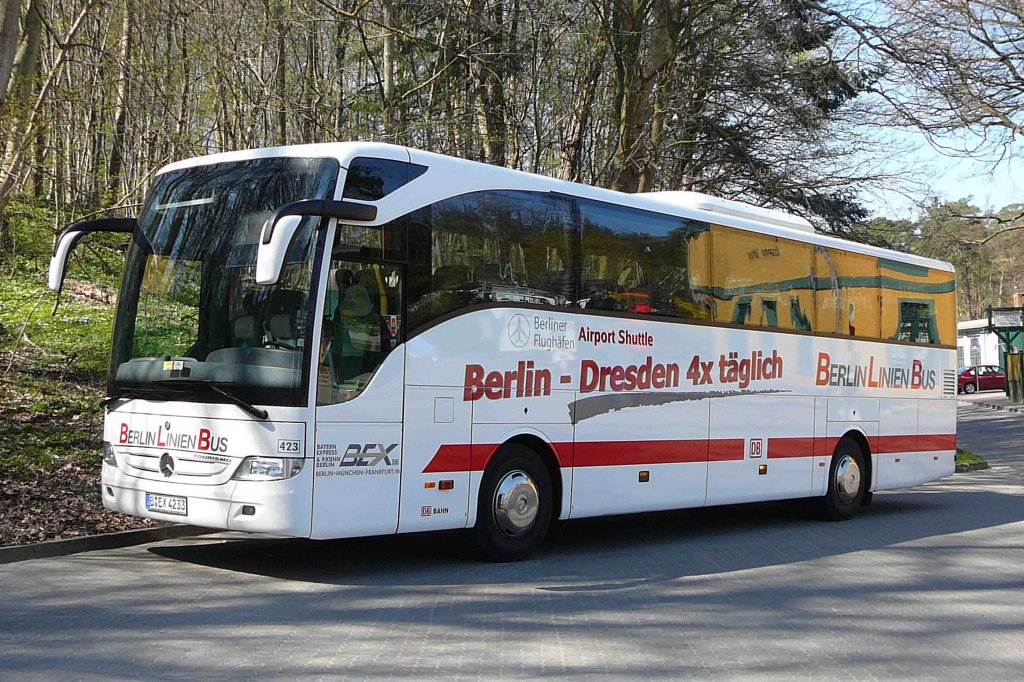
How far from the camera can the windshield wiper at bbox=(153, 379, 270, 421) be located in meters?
9.08

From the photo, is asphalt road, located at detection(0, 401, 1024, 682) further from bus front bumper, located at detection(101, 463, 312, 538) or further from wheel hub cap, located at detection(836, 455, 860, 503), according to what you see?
wheel hub cap, located at detection(836, 455, 860, 503)

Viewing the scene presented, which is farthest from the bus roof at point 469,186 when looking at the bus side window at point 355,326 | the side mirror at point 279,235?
the side mirror at point 279,235

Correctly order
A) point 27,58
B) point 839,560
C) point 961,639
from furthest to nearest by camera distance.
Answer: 1. point 27,58
2. point 839,560
3. point 961,639

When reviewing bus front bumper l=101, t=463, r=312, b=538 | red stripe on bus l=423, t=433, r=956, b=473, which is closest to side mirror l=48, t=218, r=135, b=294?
bus front bumper l=101, t=463, r=312, b=538

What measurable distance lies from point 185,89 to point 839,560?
1307cm

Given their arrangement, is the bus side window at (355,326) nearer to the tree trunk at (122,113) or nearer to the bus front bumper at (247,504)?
the bus front bumper at (247,504)

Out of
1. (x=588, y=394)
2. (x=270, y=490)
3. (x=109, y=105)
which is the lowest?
(x=270, y=490)

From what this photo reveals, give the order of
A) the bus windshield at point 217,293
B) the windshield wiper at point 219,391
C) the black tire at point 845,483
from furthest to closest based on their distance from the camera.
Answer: the black tire at point 845,483 < the bus windshield at point 217,293 < the windshield wiper at point 219,391

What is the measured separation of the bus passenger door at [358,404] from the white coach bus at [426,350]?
0.06 ft

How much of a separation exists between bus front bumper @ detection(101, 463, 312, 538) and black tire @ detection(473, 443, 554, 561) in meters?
1.96

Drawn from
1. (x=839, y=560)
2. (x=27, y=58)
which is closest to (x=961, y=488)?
(x=839, y=560)

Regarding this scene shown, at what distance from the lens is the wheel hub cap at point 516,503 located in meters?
10.7

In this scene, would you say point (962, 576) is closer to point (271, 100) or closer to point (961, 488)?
point (961, 488)

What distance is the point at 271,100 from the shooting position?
65.0ft
